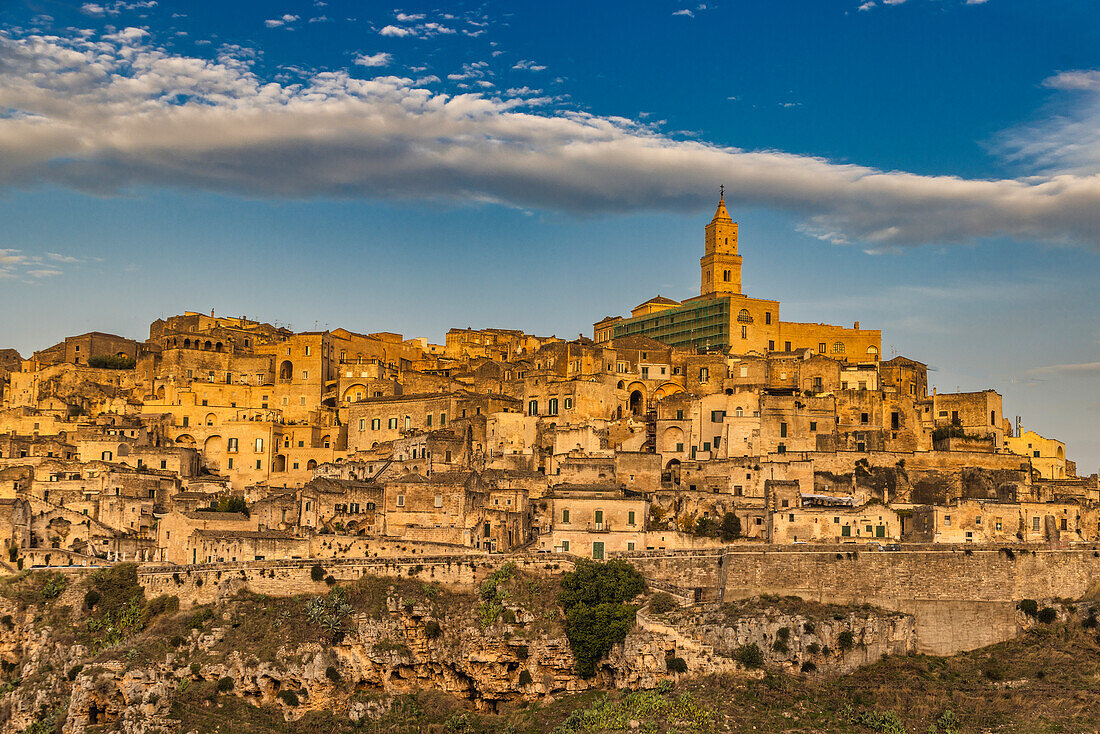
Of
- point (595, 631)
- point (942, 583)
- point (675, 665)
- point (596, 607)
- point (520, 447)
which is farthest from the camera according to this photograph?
point (520, 447)

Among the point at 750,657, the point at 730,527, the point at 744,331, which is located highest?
the point at 744,331

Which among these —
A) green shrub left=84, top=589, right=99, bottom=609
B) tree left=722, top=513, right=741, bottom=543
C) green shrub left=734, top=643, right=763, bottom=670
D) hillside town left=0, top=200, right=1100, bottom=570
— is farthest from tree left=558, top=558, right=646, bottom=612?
green shrub left=84, top=589, right=99, bottom=609

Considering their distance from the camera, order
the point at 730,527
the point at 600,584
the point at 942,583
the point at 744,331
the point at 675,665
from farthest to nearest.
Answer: the point at 744,331, the point at 730,527, the point at 600,584, the point at 942,583, the point at 675,665

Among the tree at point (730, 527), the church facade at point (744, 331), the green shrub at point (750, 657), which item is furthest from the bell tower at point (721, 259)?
the green shrub at point (750, 657)

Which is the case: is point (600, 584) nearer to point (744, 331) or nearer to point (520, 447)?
point (520, 447)

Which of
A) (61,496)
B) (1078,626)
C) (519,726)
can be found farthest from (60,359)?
(1078,626)

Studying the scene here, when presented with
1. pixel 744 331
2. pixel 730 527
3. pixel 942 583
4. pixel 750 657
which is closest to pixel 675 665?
pixel 750 657

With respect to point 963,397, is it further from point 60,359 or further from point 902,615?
point 60,359
